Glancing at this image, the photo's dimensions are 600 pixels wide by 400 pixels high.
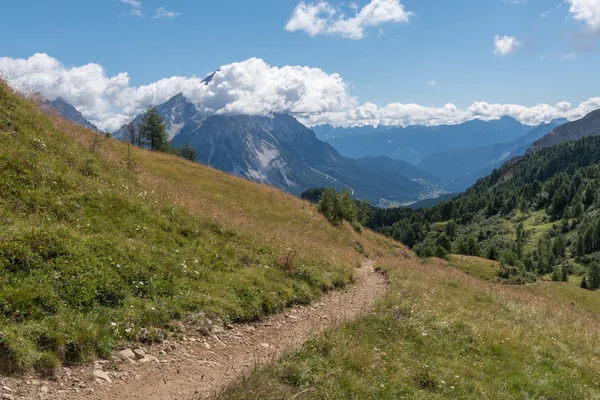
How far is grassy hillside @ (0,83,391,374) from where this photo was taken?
774cm

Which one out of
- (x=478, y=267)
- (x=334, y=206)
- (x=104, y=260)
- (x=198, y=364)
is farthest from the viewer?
(x=478, y=267)

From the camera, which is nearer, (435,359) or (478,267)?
(435,359)

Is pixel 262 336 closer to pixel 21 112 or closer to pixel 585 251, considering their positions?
pixel 21 112

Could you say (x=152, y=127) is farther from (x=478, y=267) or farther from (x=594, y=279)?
(x=594, y=279)

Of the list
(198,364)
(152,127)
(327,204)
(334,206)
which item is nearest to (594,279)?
(334,206)

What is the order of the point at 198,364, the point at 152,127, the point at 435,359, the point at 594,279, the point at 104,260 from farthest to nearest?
the point at 594,279 < the point at 152,127 < the point at 435,359 < the point at 104,260 < the point at 198,364

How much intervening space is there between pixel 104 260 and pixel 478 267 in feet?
221

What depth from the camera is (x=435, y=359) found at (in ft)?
33.5

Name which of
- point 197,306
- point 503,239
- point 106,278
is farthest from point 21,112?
point 503,239

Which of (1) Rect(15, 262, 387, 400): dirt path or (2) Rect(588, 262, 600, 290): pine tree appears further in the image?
(2) Rect(588, 262, 600, 290): pine tree

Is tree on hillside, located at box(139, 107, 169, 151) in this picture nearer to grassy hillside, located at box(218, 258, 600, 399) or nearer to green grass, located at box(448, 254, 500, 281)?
green grass, located at box(448, 254, 500, 281)

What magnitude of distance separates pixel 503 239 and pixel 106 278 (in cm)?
18653

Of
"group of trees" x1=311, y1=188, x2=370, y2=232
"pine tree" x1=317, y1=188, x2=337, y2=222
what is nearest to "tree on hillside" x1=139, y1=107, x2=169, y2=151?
"pine tree" x1=317, y1=188, x2=337, y2=222

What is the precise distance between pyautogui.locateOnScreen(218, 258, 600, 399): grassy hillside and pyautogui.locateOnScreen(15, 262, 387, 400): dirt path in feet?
2.97
